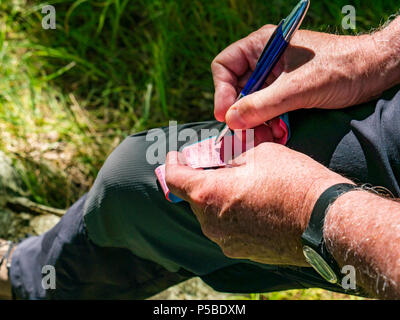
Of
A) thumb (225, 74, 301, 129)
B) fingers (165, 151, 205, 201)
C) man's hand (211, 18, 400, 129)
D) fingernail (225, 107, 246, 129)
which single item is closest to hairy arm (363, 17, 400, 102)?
man's hand (211, 18, 400, 129)

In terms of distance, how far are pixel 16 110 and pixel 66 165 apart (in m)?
0.36

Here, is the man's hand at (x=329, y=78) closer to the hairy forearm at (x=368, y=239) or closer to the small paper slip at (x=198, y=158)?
the small paper slip at (x=198, y=158)

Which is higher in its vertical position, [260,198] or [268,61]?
[268,61]

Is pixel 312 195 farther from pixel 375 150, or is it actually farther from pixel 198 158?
pixel 198 158

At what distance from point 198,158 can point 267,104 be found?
198 mm

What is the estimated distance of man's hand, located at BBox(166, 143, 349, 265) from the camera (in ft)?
2.67

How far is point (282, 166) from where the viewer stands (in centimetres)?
85

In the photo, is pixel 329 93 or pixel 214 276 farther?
pixel 214 276

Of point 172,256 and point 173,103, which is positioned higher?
point 173,103

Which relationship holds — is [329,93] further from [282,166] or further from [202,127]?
[202,127]

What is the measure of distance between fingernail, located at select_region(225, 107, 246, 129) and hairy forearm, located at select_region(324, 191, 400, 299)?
10.8 inches

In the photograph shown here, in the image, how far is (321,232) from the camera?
76cm

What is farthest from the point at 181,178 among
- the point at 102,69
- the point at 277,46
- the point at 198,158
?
the point at 102,69
